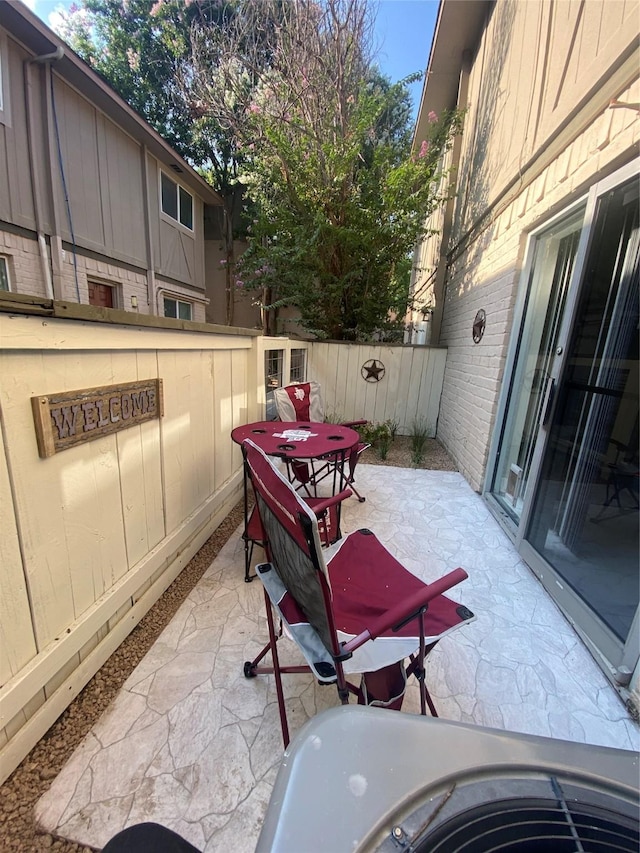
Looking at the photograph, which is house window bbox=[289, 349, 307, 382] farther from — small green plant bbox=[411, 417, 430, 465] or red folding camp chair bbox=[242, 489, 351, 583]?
red folding camp chair bbox=[242, 489, 351, 583]

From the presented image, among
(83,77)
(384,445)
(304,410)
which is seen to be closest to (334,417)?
(384,445)

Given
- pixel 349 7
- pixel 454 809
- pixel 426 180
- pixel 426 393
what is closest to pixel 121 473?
pixel 454 809

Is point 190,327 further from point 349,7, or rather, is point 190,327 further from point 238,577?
point 349,7

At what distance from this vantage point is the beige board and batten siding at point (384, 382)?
5.25m

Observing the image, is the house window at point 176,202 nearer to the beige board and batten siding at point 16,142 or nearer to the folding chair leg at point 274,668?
the beige board and batten siding at point 16,142

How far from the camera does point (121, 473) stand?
5.37 feet

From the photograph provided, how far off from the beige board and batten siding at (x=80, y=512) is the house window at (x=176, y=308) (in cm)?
635

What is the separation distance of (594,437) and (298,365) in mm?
3719

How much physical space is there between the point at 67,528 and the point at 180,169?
8.21 meters

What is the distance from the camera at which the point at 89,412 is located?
55.2 inches

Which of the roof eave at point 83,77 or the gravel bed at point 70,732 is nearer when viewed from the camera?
the gravel bed at point 70,732

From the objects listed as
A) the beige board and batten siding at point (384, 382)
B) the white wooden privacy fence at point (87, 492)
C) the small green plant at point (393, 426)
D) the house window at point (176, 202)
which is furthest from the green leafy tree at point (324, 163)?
the white wooden privacy fence at point (87, 492)

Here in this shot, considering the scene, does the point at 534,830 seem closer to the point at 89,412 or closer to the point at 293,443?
the point at 89,412

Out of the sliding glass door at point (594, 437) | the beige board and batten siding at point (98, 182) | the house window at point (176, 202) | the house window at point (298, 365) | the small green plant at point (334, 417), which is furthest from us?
the house window at point (176, 202)
